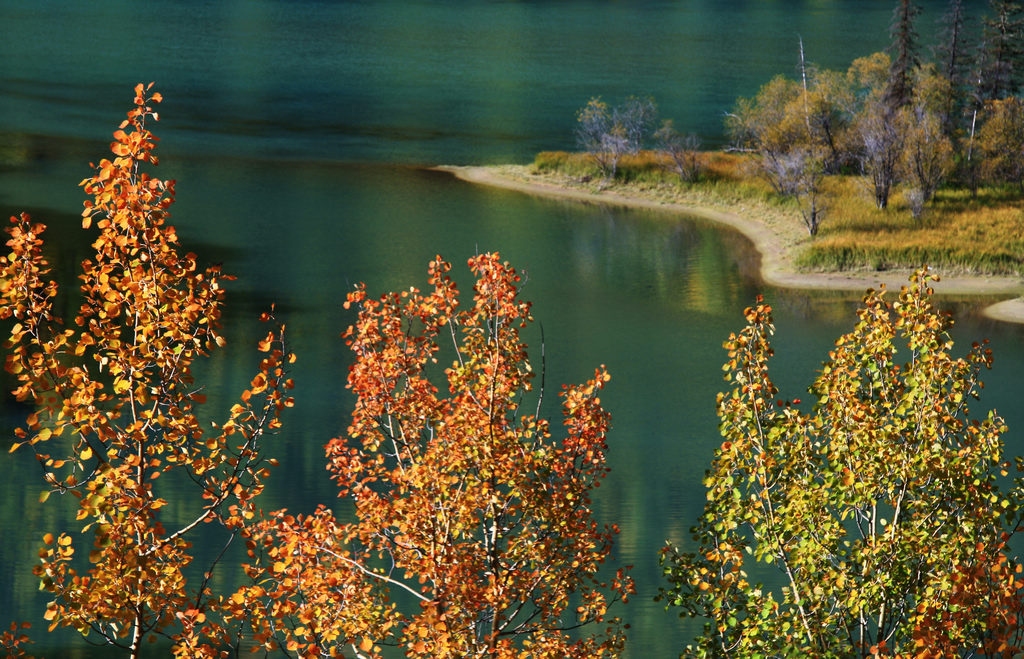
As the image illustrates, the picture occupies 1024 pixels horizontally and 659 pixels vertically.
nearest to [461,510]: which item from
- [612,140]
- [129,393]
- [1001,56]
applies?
[129,393]

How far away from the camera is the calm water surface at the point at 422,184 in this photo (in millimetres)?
31250

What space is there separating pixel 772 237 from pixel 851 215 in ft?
13.0

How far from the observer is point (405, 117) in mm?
93438

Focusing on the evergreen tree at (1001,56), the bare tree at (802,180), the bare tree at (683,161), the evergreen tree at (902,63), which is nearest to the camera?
the bare tree at (802,180)

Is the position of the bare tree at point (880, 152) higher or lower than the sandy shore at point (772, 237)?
higher

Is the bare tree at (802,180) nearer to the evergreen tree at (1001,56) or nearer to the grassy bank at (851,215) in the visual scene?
the grassy bank at (851,215)

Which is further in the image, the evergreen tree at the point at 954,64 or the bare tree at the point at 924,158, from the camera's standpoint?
the evergreen tree at the point at 954,64

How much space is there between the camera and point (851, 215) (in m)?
57.1

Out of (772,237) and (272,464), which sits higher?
(772,237)

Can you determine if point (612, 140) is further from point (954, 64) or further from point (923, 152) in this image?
point (954, 64)

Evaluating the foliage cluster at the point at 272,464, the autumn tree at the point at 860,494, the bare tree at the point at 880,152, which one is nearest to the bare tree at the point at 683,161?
the bare tree at the point at 880,152

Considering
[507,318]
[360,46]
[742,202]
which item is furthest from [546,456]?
[360,46]

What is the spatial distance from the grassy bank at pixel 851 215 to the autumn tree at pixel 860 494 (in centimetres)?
3127

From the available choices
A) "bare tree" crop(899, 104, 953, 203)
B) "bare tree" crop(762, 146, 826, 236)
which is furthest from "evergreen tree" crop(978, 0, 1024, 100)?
"bare tree" crop(762, 146, 826, 236)
